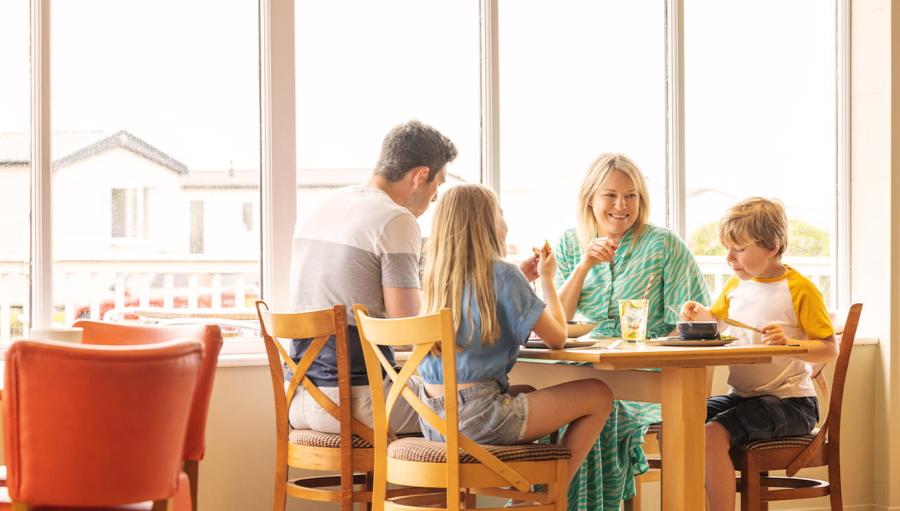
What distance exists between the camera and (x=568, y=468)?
272 cm

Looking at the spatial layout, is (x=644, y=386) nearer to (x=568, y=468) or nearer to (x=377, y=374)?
(x=568, y=468)

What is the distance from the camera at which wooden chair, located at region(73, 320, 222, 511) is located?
237 centimetres

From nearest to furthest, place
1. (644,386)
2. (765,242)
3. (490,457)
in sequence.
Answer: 1. (490,457)
2. (644,386)
3. (765,242)

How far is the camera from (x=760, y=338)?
3.19 meters

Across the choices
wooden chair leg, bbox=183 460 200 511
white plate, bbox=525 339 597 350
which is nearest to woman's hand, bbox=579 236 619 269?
white plate, bbox=525 339 597 350

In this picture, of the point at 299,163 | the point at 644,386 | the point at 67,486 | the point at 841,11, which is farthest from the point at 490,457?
the point at 841,11

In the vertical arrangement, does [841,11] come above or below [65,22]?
above

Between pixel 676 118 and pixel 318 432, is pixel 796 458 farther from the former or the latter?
pixel 676 118

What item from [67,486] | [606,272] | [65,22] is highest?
[65,22]

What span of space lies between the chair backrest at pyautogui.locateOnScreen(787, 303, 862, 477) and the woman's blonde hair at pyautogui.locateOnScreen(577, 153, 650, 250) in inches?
28.6

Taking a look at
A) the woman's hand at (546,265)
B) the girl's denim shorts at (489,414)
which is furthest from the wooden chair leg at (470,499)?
the woman's hand at (546,265)

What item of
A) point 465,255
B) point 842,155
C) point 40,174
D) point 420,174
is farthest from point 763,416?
point 40,174

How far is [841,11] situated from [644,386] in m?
2.66

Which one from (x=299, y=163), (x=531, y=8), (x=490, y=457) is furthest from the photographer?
(x=531, y=8)
